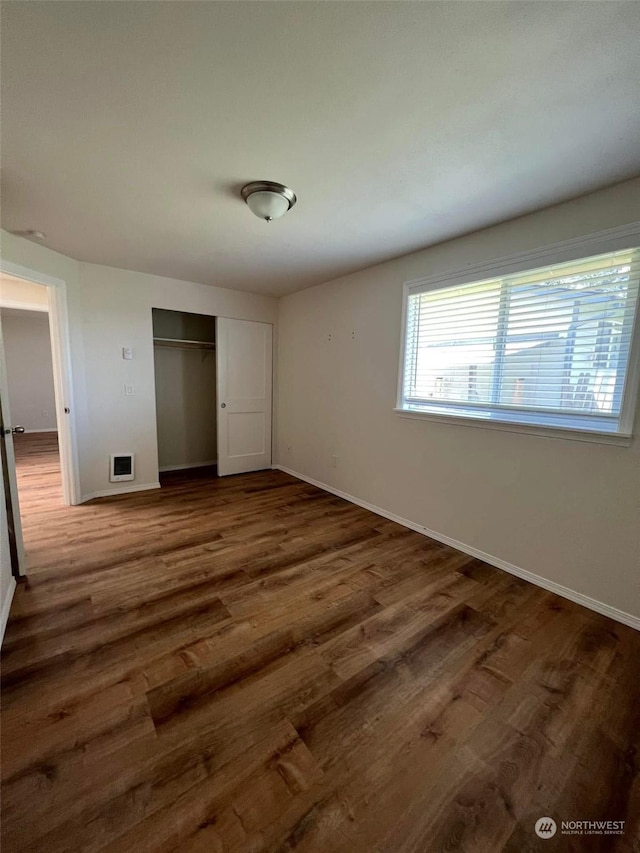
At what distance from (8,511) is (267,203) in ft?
8.22

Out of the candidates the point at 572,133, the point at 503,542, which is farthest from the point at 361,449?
Result: the point at 572,133

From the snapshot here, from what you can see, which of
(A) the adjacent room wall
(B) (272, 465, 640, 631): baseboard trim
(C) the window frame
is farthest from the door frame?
(C) the window frame

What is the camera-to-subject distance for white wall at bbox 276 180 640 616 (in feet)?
6.40

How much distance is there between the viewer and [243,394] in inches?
181

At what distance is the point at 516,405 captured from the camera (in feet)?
7.70

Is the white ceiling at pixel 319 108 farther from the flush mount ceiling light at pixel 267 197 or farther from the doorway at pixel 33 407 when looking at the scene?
Answer: the doorway at pixel 33 407

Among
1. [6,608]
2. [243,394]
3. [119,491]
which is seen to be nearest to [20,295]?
[119,491]

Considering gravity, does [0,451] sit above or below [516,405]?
below

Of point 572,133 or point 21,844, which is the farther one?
point 572,133

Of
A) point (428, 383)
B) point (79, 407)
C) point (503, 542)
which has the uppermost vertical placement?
point (428, 383)

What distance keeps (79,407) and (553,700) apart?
13.9ft

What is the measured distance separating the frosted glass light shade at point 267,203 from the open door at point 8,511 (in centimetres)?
176

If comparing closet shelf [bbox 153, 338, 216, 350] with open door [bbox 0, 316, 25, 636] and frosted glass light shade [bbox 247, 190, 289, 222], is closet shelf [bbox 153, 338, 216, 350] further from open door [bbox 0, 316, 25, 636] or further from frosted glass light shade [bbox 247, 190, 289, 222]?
frosted glass light shade [bbox 247, 190, 289, 222]

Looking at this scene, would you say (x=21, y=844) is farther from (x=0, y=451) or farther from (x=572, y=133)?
(x=572, y=133)
